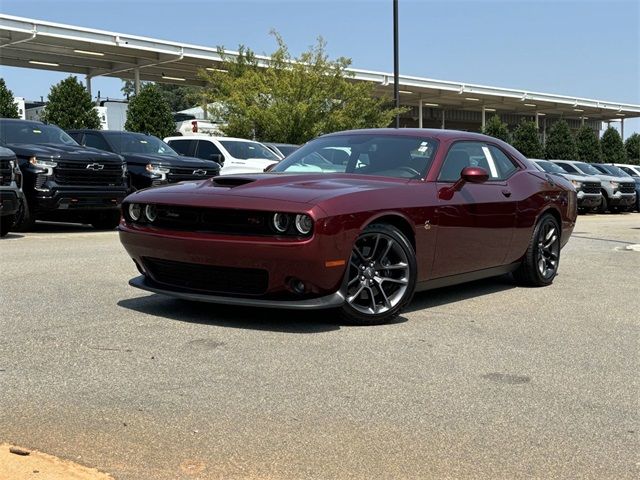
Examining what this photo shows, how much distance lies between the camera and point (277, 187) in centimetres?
533

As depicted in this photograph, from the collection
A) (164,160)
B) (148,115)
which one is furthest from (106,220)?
(148,115)

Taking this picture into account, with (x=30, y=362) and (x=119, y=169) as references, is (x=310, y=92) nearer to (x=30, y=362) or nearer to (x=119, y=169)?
(x=119, y=169)

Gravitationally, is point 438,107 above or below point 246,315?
above

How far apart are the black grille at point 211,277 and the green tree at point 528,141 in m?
40.0

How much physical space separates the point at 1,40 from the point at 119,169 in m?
17.7

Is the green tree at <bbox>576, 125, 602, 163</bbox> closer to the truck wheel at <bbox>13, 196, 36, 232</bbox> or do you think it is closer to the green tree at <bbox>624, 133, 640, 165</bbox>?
the green tree at <bbox>624, 133, 640, 165</bbox>

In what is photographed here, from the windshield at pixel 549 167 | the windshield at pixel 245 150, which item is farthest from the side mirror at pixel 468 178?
the windshield at pixel 549 167

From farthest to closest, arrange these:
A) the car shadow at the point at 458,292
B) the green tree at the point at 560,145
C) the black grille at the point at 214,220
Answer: the green tree at the point at 560,145 → the car shadow at the point at 458,292 → the black grille at the point at 214,220

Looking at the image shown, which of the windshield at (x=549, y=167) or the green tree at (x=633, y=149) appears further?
the green tree at (x=633, y=149)

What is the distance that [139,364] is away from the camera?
424 centimetres

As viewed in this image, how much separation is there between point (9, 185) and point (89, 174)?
228 cm

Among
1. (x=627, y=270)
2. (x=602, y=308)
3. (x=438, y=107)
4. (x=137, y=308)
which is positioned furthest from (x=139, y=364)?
(x=438, y=107)

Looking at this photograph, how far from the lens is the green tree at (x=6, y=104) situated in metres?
26.8

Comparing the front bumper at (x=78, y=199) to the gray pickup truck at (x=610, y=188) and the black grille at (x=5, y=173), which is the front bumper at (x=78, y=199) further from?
the gray pickup truck at (x=610, y=188)
